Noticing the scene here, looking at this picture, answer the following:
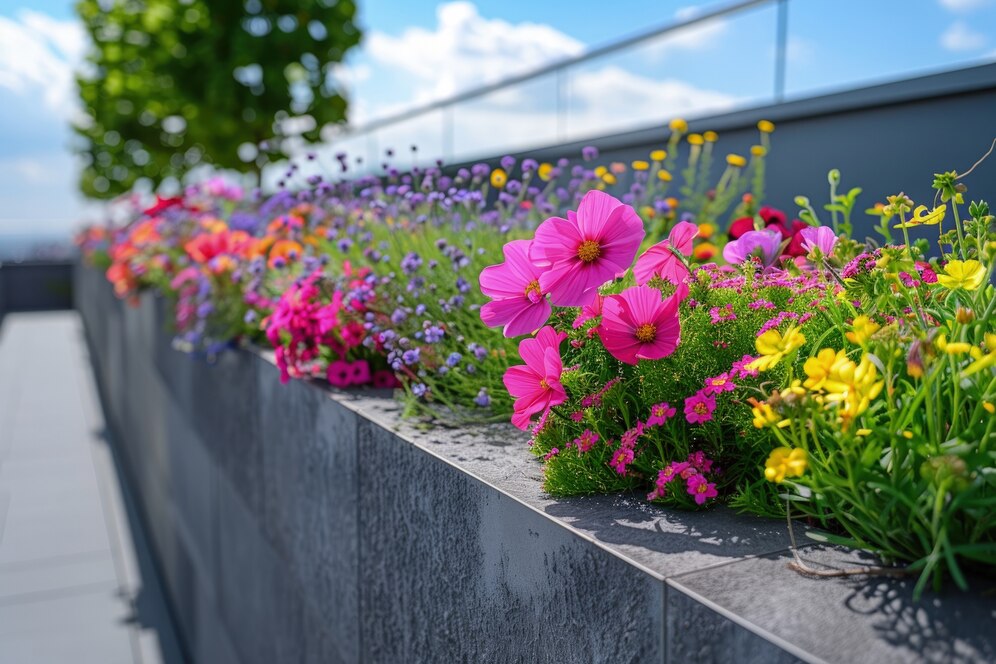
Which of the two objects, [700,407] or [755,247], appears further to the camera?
[755,247]

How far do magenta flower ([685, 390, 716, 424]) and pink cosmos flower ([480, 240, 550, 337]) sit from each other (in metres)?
0.30

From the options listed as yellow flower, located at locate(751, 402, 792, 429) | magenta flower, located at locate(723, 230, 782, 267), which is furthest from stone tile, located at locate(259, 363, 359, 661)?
yellow flower, located at locate(751, 402, 792, 429)

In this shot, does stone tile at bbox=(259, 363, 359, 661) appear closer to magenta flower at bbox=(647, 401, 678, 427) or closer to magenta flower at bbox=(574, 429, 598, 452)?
magenta flower at bbox=(574, 429, 598, 452)

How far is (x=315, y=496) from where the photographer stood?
2.40 metres

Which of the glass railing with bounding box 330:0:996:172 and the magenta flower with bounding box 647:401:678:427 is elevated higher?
the glass railing with bounding box 330:0:996:172

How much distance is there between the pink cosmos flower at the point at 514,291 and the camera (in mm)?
1428

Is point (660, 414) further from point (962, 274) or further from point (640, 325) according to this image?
point (962, 274)

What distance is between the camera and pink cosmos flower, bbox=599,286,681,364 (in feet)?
4.33

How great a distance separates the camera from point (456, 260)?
2.14 m

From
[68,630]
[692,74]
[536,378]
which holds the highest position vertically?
[692,74]

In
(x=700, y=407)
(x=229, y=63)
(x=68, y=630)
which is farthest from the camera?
(x=229, y=63)

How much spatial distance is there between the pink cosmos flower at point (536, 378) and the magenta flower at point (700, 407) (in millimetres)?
203

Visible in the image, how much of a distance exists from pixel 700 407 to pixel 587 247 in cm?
31

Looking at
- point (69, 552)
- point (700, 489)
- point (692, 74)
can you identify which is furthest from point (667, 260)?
point (69, 552)
